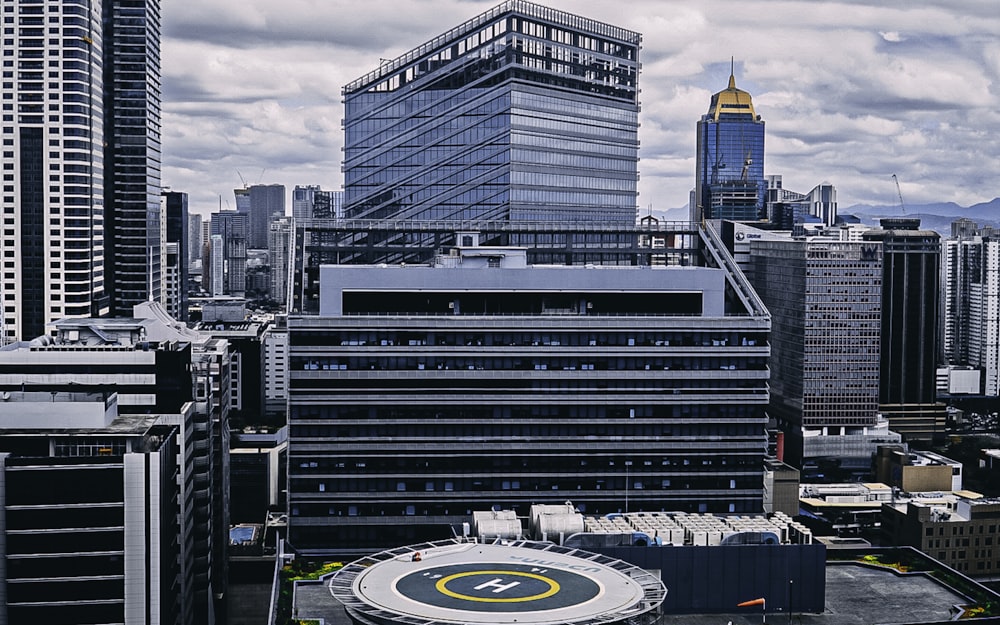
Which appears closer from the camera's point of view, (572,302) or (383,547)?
(383,547)

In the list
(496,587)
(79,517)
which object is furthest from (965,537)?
(79,517)

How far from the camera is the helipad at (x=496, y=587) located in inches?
2921

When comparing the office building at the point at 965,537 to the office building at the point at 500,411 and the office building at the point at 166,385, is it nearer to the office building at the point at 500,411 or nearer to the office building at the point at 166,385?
the office building at the point at 500,411

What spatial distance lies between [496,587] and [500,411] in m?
51.8

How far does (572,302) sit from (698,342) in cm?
1497

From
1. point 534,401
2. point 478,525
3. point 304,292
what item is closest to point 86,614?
point 478,525

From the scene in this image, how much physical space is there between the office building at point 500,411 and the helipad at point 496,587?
3914 centimetres

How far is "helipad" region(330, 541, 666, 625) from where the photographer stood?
74.2 meters

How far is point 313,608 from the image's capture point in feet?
306

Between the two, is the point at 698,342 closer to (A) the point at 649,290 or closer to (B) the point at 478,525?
(A) the point at 649,290

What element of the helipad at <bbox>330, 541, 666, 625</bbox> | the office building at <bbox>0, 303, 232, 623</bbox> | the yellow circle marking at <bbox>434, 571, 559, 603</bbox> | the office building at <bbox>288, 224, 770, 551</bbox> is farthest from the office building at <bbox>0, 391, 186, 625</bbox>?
the yellow circle marking at <bbox>434, 571, 559, 603</bbox>

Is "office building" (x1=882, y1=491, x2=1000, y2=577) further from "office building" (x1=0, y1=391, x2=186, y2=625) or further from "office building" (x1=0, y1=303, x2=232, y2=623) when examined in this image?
"office building" (x1=0, y1=391, x2=186, y2=625)

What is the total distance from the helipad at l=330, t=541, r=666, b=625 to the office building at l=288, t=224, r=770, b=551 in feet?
128

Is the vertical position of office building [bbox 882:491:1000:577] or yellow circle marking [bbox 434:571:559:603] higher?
yellow circle marking [bbox 434:571:559:603]
